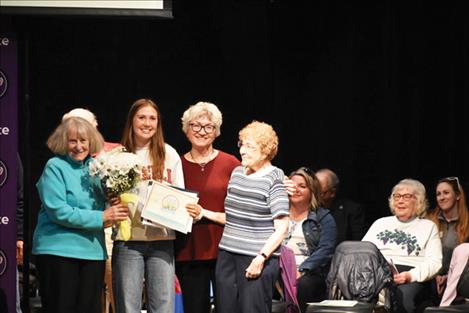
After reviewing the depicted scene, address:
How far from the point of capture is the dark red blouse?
6059mm

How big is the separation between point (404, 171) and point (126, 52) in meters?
2.58

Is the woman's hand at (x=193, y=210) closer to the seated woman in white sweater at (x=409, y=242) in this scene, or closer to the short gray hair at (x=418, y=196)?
the seated woman in white sweater at (x=409, y=242)

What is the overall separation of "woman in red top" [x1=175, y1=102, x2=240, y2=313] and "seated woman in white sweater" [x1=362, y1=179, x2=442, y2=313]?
195cm

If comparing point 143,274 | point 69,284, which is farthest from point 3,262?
point 143,274

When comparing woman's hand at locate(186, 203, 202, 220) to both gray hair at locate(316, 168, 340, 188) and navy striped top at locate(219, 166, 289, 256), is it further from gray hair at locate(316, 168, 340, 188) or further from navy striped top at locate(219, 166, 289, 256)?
gray hair at locate(316, 168, 340, 188)

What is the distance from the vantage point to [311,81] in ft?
30.0

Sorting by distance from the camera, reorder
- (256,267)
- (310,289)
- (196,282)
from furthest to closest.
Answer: (310,289) < (196,282) < (256,267)

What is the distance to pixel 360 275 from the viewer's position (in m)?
→ 7.34

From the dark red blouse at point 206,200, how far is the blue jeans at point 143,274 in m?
0.11

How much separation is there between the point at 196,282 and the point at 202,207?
1.46ft

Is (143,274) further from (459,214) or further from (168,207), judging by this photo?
(459,214)

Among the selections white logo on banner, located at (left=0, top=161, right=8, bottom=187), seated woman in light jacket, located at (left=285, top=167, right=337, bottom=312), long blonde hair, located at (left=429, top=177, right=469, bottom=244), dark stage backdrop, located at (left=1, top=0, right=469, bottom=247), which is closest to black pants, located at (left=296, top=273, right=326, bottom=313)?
seated woman in light jacket, located at (left=285, top=167, right=337, bottom=312)

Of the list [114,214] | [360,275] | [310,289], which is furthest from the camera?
[310,289]

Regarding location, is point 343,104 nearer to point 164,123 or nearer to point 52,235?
point 164,123
